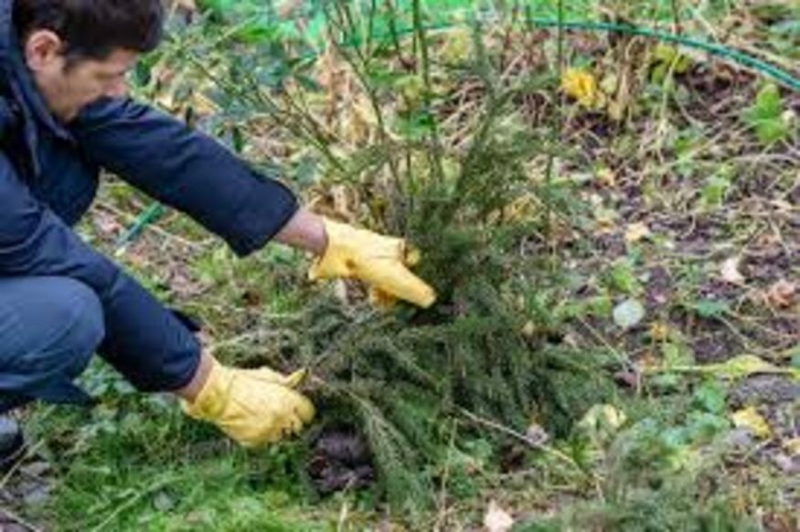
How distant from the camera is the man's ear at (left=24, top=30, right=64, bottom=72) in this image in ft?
8.21

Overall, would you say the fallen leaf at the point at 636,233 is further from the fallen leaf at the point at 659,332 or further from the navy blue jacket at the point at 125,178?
the navy blue jacket at the point at 125,178

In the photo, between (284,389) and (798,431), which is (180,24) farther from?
(798,431)

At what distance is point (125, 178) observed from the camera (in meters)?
2.92

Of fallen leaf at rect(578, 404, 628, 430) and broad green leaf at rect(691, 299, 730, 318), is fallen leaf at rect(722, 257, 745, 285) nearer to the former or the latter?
broad green leaf at rect(691, 299, 730, 318)

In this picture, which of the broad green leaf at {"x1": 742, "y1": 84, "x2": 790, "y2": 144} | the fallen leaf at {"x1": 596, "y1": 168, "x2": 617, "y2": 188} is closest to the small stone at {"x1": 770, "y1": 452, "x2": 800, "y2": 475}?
the fallen leaf at {"x1": 596, "y1": 168, "x2": 617, "y2": 188}

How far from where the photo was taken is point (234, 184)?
2871mm

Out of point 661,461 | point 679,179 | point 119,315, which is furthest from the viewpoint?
point 679,179

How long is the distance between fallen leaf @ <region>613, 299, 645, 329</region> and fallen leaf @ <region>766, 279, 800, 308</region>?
0.86 ft

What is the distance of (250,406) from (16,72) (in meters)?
0.68

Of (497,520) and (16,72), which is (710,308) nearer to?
(497,520)

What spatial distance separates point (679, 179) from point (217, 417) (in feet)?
4.73

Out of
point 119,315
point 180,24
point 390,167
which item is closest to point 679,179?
point 390,167

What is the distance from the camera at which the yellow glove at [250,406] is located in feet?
9.07

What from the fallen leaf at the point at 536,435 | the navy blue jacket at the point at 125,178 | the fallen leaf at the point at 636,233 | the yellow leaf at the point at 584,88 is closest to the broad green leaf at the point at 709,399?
the fallen leaf at the point at 536,435
